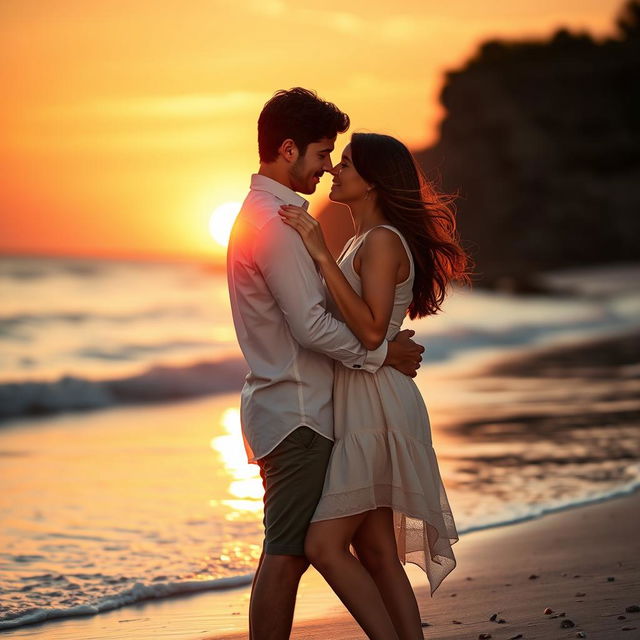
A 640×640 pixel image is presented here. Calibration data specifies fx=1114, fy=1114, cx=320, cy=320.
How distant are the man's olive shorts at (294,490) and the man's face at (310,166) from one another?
870 millimetres

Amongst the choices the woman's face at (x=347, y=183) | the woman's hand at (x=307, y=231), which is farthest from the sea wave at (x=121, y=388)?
the woman's hand at (x=307, y=231)

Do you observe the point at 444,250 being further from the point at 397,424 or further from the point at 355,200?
the point at 397,424

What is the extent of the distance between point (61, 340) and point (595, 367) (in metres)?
Result: 11.2

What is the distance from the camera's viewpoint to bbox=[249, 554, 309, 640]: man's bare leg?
3832mm

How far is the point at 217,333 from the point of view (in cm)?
2531

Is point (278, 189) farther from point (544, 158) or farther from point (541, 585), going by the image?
point (544, 158)

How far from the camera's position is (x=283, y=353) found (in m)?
3.87

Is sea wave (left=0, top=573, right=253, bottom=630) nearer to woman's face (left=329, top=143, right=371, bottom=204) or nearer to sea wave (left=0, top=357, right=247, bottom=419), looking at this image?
woman's face (left=329, top=143, right=371, bottom=204)

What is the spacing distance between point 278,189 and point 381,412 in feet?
2.86

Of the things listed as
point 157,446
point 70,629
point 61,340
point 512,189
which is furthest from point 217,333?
point 512,189

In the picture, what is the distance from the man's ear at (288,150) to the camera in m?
3.91

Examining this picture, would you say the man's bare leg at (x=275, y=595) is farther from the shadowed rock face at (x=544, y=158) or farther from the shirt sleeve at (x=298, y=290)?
the shadowed rock face at (x=544, y=158)

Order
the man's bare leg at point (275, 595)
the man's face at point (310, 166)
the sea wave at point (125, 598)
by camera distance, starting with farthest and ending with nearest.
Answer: the sea wave at point (125, 598)
the man's face at point (310, 166)
the man's bare leg at point (275, 595)

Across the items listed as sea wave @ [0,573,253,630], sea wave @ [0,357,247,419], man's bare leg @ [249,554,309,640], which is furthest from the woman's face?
sea wave @ [0,357,247,419]
